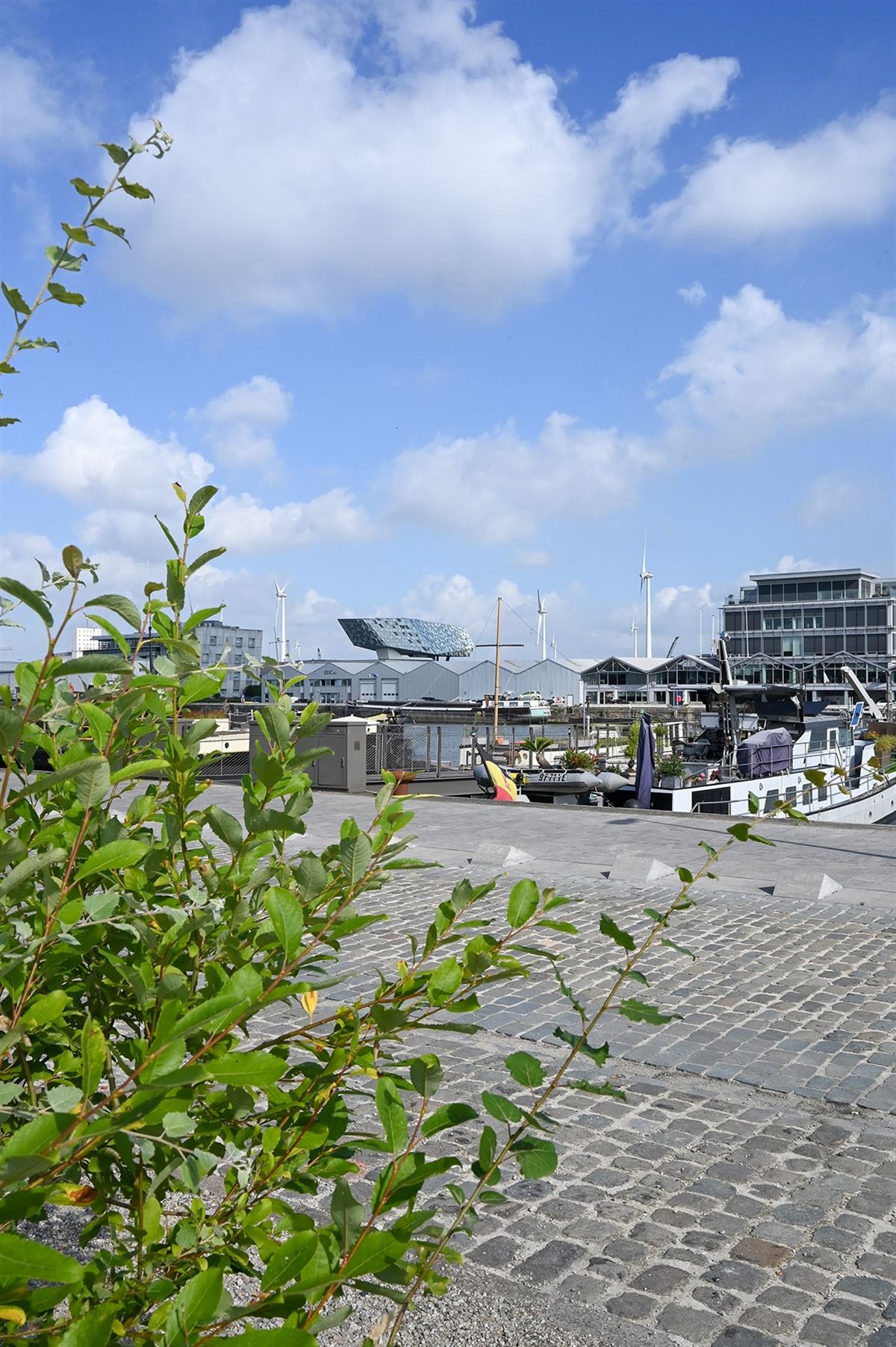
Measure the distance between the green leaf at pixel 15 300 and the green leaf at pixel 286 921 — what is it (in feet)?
3.94

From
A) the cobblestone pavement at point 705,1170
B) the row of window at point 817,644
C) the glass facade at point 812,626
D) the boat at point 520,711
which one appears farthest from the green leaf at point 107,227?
the row of window at point 817,644

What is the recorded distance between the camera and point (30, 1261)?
103 centimetres

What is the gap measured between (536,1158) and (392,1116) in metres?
0.30

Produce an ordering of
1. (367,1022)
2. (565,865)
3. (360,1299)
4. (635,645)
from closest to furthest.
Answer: (367,1022) → (360,1299) → (565,865) → (635,645)

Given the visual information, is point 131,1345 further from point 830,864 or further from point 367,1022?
point 830,864

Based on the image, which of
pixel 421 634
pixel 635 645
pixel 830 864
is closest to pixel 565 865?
pixel 830 864

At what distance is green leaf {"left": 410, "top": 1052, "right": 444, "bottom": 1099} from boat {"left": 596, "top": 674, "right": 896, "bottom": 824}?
17.6m

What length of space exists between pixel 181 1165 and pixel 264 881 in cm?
53

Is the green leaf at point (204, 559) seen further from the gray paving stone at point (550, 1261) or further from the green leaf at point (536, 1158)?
the gray paving stone at point (550, 1261)

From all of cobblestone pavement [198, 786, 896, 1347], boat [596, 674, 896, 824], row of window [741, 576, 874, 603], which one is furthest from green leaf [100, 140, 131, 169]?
row of window [741, 576, 874, 603]

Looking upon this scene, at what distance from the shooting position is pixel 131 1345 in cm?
172

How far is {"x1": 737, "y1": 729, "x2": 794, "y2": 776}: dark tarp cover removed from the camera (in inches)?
1038

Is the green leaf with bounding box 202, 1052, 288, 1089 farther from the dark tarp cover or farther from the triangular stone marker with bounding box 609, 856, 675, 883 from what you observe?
the dark tarp cover

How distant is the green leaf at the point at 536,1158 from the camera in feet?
5.65
